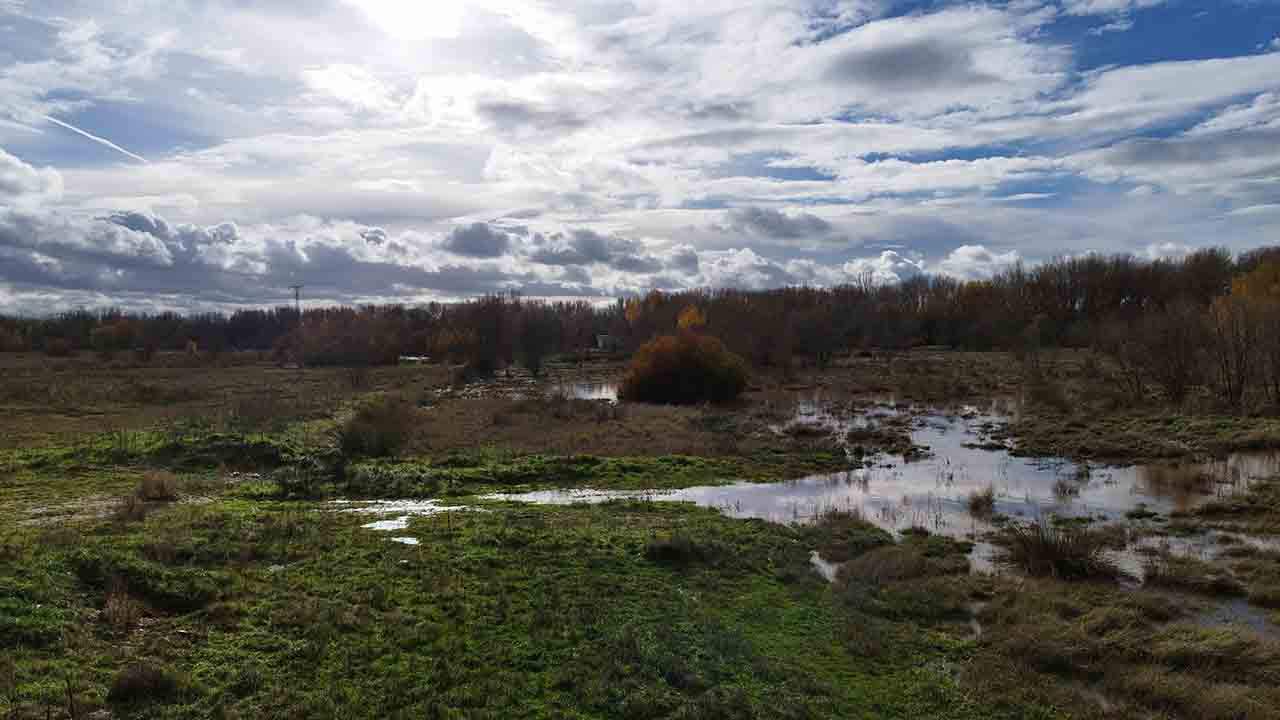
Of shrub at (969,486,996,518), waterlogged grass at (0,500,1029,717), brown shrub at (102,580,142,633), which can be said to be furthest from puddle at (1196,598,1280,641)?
brown shrub at (102,580,142,633)

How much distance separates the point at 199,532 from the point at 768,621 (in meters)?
11.4

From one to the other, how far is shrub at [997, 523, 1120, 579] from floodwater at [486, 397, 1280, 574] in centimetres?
68

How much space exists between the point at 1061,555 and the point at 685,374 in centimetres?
3635

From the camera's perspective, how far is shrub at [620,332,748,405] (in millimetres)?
50531

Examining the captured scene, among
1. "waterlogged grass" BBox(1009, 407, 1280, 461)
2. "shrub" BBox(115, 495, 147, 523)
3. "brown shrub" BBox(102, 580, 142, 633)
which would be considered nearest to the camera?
"brown shrub" BBox(102, 580, 142, 633)

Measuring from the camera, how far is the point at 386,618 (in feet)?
36.8

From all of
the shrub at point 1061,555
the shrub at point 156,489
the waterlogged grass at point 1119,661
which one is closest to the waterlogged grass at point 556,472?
the shrub at point 156,489

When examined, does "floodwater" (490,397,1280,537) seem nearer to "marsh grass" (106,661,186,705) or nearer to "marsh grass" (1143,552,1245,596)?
"marsh grass" (1143,552,1245,596)

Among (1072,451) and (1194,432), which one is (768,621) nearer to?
(1072,451)

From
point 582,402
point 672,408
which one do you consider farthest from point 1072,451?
point 582,402

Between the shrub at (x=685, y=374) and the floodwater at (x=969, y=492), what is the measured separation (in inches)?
816

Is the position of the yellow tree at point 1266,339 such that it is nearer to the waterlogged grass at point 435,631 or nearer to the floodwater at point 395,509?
the waterlogged grass at point 435,631

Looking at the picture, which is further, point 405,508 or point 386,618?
point 405,508

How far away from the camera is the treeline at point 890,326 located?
39.7m
